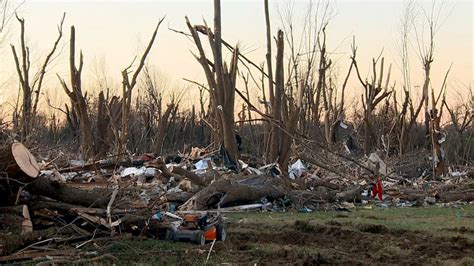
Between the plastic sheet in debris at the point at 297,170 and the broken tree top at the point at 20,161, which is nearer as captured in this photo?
→ the broken tree top at the point at 20,161

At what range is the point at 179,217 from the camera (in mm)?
8234

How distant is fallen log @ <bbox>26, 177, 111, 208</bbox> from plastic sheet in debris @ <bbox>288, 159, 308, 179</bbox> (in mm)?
7551

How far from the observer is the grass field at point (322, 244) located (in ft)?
20.8

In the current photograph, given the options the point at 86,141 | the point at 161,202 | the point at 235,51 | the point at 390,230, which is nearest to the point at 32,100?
the point at 86,141

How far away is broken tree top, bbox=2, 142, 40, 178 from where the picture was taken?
7.21m

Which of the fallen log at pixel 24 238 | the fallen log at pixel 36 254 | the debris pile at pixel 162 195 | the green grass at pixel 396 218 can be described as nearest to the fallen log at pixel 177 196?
the debris pile at pixel 162 195

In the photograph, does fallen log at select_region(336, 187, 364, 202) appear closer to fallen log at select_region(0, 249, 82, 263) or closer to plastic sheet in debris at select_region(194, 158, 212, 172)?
plastic sheet in debris at select_region(194, 158, 212, 172)

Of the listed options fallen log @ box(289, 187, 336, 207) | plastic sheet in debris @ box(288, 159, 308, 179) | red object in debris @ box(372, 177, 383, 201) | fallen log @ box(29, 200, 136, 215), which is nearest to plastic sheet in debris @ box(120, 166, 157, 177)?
plastic sheet in debris @ box(288, 159, 308, 179)

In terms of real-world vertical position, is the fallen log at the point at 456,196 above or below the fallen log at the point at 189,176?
below

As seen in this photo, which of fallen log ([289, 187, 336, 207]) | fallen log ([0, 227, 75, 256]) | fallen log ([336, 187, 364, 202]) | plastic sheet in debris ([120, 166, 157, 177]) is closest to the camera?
fallen log ([0, 227, 75, 256])

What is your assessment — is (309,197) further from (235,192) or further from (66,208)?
(66,208)

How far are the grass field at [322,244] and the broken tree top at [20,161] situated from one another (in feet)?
4.80

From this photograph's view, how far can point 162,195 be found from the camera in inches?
384

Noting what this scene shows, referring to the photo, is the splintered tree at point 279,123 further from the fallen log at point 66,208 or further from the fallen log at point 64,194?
the fallen log at point 66,208
